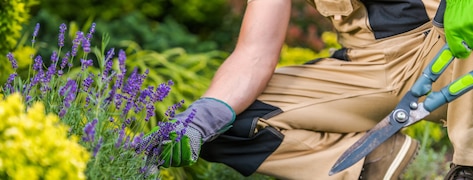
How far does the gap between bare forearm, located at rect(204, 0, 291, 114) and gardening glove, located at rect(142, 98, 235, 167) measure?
0.27ft

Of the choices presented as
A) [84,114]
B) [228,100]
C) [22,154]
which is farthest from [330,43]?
[22,154]

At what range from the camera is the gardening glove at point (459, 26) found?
2.46 meters

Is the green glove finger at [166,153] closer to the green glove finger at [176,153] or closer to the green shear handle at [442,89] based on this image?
the green glove finger at [176,153]

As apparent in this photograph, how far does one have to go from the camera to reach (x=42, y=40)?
14.9ft

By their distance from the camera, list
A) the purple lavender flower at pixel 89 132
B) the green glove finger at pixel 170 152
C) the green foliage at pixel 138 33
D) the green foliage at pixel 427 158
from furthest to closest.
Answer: the green foliage at pixel 138 33
the green foliage at pixel 427 158
the green glove finger at pixel 170 152
the purple lavender flower at pixel 89 132

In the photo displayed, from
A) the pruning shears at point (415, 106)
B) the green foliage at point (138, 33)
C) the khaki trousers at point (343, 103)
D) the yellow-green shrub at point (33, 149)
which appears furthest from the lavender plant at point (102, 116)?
the green foliage at point (138, 33)

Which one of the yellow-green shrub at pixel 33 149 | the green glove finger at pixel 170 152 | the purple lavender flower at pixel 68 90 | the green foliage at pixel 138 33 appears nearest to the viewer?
the yellow-green shrub at pixel 33 149

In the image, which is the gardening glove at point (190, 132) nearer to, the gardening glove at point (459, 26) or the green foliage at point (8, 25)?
the gardening glove at point (459, 26)

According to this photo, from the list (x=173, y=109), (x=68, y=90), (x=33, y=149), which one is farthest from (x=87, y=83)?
(x=33, y=149)

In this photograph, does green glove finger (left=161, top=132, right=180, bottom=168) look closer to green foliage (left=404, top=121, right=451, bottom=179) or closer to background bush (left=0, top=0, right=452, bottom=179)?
background bush (left=0, top=0, right=452, bottom=179)

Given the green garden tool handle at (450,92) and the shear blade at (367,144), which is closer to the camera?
Answer: the green garden tool handle at (450,92)

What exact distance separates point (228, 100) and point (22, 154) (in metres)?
1.16

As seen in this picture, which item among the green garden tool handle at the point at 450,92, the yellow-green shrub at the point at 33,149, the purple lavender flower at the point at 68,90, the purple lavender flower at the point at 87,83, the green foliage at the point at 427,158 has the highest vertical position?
the yellow-green shrub at the point at 33,149

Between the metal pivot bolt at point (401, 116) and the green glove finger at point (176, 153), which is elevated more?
the green glove finger at point (176, 153)
